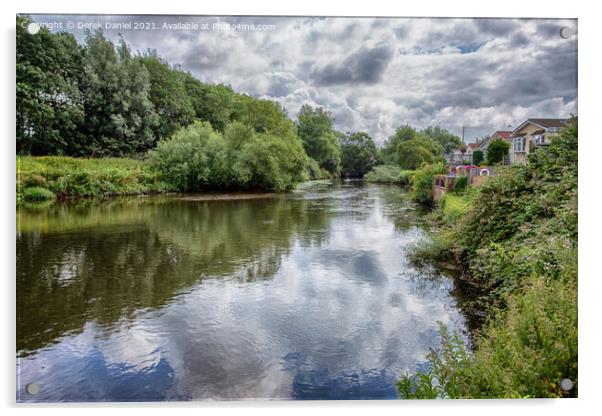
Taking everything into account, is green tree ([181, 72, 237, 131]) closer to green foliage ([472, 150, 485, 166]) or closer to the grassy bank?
the grassy bank

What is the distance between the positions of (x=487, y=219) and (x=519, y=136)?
1154mm

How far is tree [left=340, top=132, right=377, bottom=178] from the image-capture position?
5.82 metres

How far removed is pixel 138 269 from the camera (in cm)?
646

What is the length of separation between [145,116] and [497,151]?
4831mm

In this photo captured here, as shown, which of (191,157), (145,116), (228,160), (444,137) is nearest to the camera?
(444,137)

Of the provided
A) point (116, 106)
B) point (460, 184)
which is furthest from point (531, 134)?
point (116, 106)

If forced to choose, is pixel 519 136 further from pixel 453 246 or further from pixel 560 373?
pixel 560 373

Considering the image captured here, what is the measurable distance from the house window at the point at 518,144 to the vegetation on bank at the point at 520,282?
0.20 meters

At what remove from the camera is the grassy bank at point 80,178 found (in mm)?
4999

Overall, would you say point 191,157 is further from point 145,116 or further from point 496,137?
point 496,137

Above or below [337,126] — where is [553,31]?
above

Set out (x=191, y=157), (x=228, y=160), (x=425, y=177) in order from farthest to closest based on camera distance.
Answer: (x=228, y=160) < (x=425, y=177) < (x=191, y=157)

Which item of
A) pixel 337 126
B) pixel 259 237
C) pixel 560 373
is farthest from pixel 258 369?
pixel 259 237

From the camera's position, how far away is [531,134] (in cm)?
515
